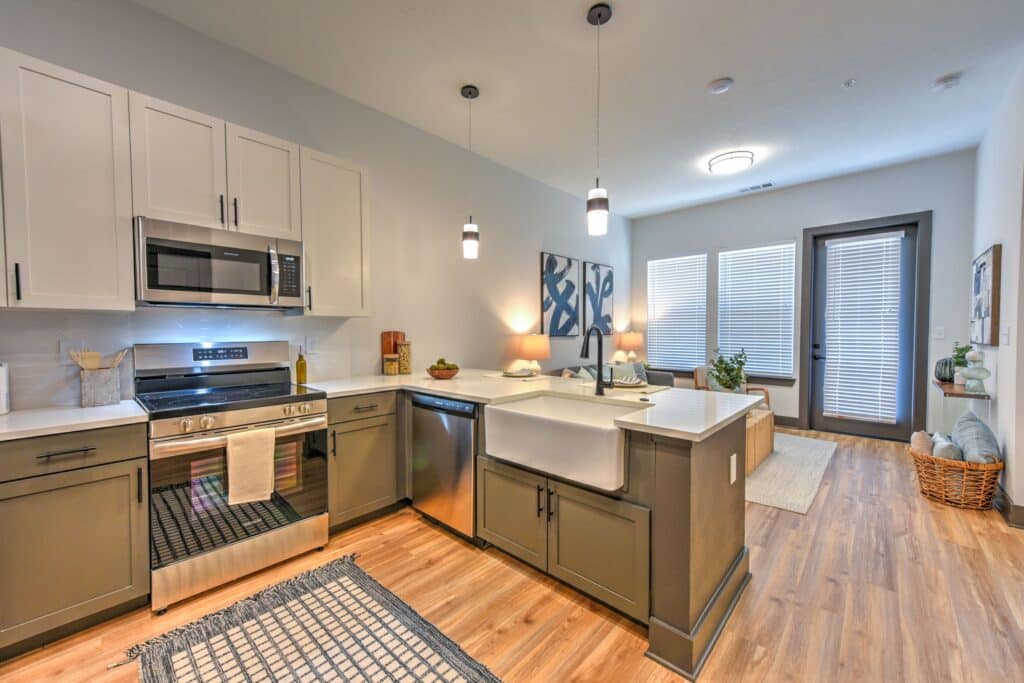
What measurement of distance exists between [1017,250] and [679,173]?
2682 mm

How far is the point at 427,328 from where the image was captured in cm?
368

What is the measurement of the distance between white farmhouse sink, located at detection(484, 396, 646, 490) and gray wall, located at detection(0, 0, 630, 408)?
1.51 meters

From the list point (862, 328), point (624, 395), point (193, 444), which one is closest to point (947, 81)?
point (862, 328)

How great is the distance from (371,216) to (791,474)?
13.4 ft

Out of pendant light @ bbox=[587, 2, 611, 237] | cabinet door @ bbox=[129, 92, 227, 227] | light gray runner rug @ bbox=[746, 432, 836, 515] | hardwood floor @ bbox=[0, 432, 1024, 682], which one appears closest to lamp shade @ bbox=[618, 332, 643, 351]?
light gray runner rug @ bbox=[746, 432, 836, 515]

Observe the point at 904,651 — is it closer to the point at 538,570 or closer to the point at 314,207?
the point at 538,570

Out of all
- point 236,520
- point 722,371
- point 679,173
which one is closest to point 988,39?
point 679,173

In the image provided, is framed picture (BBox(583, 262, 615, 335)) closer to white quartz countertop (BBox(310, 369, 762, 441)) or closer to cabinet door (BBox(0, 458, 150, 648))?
white quartz countertop (BBox(310, 369, 762, 441))

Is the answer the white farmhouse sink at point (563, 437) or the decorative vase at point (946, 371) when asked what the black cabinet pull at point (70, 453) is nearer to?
the white farmhouse sink at point (563, 437)

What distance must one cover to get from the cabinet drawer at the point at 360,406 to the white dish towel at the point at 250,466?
38 cm

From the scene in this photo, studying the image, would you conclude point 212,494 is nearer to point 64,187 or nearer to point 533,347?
point 64,187

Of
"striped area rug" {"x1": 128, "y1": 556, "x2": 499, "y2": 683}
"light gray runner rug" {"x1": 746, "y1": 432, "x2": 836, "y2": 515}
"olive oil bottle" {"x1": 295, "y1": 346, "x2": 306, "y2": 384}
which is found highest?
"olive oil bottle" {"x1": 295, "y1": 346, "x2": 306, "y2": 384}

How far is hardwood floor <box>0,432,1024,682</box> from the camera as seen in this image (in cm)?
162

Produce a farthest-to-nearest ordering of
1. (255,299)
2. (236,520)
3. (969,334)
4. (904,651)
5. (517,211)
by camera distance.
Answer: (517,211)
(969,334)
(255,299)
(236,520)
(904,651)
